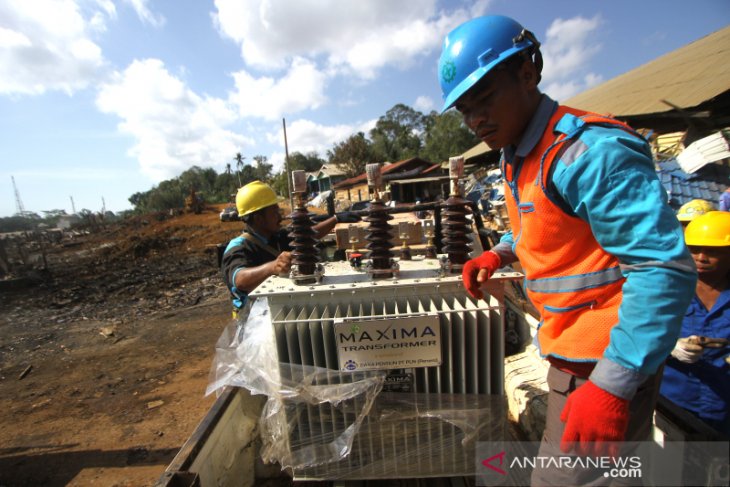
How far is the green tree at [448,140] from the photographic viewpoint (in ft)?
139

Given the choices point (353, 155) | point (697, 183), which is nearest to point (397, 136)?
point (353, 155)

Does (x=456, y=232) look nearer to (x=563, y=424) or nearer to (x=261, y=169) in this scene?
(x=563, y=424)

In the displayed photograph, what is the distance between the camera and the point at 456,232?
1.72 metres

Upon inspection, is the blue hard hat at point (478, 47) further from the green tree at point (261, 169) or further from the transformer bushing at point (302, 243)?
the green tree at point (261, 169)

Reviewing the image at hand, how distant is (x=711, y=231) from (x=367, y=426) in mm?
2163

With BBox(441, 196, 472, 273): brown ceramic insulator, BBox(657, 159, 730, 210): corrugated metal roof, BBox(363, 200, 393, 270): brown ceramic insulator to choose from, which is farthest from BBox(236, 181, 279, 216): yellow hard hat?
BBox(657, 159, 730, 210): corrugated metal roof

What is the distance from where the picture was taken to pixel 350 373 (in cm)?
161

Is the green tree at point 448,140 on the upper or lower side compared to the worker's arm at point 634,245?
upper

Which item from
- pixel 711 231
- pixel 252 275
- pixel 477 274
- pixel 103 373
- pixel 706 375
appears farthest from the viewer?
pixel 103 373

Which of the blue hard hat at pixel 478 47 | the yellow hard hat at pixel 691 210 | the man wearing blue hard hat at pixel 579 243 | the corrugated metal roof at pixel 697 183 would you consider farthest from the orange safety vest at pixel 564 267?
the corrugated metal roof at pixel 697 183

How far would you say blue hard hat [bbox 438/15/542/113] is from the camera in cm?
127

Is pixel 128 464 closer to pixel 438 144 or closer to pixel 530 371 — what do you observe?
pixel 530 371

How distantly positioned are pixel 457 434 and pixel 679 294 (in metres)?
1.07

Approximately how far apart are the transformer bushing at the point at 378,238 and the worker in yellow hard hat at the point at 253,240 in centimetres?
68
